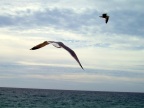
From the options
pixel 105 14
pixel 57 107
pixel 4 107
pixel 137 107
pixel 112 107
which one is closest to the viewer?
pixel 105 14

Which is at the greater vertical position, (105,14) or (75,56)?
(105,14)

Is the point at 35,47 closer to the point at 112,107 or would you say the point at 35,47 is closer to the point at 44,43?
the point at 44,43

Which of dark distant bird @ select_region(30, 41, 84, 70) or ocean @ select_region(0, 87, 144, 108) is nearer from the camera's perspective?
dark distant bird @ select_region(30, 41, 84, 70)

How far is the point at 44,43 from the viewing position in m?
1.69

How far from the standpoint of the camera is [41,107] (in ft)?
182

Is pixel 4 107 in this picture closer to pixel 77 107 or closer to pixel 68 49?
pixel 77 107

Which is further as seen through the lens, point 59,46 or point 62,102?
point 62,102

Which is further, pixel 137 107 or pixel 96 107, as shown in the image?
pixel 137 107

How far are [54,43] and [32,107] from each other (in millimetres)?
54024

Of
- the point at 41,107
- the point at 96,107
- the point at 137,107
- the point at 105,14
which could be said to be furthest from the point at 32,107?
the point at 105,14

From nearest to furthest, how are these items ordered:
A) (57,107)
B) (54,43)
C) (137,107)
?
(54,43), (57,107), (137,107)

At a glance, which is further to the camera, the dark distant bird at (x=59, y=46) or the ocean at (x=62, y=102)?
the ocean at (x=62, y=102)

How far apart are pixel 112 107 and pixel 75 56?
61.0 m

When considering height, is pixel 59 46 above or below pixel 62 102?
above
